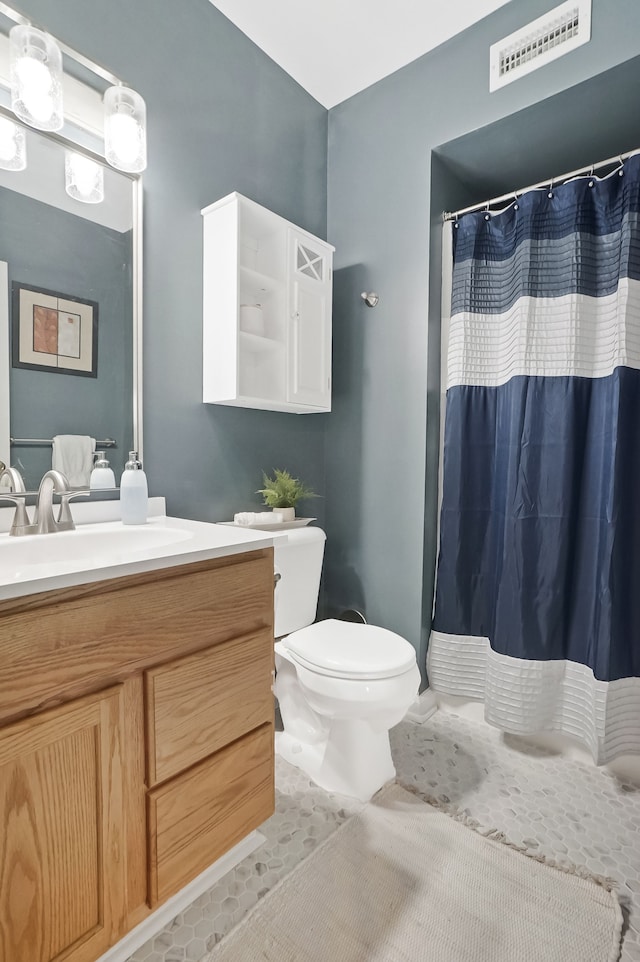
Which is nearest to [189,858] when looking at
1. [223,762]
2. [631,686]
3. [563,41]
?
[223,762]

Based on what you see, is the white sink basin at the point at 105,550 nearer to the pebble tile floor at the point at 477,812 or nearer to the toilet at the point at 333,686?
the toilet at the point at 333,686

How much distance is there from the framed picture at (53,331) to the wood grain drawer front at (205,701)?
35.0 inches

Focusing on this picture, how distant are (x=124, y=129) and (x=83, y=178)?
175 millimetres

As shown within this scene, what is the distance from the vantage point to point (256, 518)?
1713mm

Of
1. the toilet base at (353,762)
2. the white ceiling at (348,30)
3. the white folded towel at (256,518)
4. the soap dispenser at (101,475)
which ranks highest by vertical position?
the white ceiling at (348,30)

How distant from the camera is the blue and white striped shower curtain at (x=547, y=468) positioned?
1552mm

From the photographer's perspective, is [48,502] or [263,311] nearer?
[48,502]

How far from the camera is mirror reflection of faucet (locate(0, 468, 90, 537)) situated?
1.18 m

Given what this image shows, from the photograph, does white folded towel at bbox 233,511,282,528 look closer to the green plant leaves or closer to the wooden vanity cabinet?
the green plant leaves

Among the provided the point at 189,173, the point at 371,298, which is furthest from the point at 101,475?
the point at 371,298

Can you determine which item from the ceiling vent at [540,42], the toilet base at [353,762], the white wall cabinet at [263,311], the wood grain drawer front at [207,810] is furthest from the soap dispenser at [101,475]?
the ceiling vent at [540,42]

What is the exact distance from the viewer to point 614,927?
1.06 m

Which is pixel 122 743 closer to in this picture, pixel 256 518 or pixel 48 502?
pixel 48 502

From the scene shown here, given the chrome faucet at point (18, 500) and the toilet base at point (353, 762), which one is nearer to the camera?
the chrome faucet at point (18, 500)
